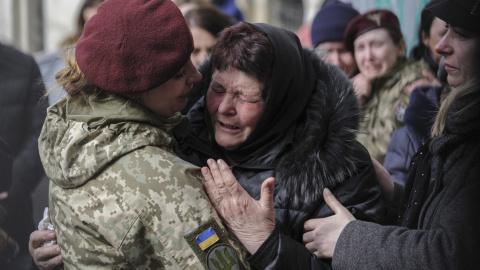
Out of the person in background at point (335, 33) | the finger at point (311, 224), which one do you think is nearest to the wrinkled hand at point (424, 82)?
the person in background at point (335, 33)

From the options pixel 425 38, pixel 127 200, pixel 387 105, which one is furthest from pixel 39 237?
pixel 425 38

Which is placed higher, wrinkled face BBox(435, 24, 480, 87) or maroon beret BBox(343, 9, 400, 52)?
wrinkled face BBox(435, 24, 480, 87)

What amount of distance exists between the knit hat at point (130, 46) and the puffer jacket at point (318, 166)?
0.66 metres

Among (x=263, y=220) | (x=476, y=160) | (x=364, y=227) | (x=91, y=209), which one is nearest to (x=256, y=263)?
(x=263, y=220)

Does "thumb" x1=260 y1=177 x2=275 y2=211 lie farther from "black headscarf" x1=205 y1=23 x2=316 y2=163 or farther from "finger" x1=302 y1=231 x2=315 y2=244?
"black headscarf" x1=205 y1=23 x2=316 y2=163

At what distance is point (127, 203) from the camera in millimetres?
1830

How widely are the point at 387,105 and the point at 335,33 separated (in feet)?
3.10

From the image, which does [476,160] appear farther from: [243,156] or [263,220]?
[243,156]

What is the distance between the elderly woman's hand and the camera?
2.00 meters

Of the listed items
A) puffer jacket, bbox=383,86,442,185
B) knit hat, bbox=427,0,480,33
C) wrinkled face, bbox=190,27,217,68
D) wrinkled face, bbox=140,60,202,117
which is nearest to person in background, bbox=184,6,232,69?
wrinkled face, bbox=190,27,217,68

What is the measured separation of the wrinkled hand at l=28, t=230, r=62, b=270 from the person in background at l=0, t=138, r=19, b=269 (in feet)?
0.60

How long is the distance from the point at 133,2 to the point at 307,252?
3.66 feet

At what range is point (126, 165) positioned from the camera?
6.11 ft

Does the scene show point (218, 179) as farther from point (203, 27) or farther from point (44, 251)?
point (203, 27)
